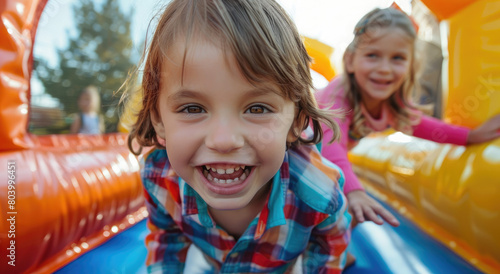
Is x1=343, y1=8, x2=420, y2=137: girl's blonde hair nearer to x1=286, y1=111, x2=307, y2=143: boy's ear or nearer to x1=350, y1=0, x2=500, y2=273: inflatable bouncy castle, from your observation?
x1=350, y1=0, x2=500, y2=273: inflatable bouncy castle

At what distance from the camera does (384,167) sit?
5.33 feet

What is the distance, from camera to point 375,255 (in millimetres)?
986

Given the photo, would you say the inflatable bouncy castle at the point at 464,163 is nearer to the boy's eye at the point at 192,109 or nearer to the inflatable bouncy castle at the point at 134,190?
the inflatable bouncy castle at the point at 134,190

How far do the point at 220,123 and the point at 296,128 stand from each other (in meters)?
0.24

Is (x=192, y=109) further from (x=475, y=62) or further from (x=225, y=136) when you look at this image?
(x=475, y=62)

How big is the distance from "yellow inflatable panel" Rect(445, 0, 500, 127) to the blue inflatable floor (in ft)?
1.35

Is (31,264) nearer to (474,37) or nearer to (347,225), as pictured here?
(347,225)

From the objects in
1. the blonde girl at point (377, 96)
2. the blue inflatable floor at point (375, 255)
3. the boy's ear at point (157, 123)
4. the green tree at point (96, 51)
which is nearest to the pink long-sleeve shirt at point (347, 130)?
the blonde girl at point (377, 96)

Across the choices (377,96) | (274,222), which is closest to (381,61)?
(377,96)

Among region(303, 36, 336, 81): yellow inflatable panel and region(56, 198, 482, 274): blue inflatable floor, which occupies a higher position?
region(303, 36, 336, 81): yellow inflatable panel

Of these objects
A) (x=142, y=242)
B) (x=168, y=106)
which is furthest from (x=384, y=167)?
(x=168, y=106)

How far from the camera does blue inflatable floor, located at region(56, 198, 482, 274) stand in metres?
0.88

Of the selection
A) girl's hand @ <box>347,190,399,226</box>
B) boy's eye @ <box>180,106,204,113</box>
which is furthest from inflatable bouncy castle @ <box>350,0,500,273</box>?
boy's eye @ <box>180,106,204,113</box>

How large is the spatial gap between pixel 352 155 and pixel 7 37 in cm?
197
